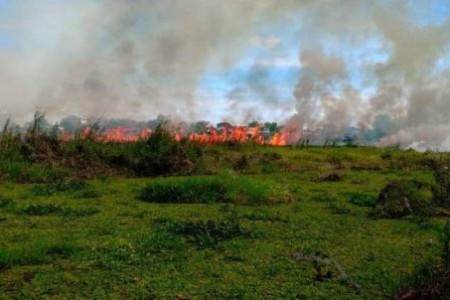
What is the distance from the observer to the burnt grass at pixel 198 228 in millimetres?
5688

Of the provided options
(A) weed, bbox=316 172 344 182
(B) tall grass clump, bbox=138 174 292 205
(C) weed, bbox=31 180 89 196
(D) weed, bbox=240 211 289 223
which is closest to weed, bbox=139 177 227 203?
(B) tall grass clump, bbox=138 174 292 205

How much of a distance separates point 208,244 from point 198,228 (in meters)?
0.56

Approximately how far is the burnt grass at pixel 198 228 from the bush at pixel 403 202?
2cm

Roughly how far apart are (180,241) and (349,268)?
1.84m

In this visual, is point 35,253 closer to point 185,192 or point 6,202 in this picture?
point 6,202

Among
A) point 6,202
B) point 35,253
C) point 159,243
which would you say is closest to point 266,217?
point 159,243

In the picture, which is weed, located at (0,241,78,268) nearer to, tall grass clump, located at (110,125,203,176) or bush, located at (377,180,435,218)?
bush, located at (377,180,435,218)

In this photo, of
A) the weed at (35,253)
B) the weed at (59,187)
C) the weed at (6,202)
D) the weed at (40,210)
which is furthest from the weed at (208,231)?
the weed at (59,187)

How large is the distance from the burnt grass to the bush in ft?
0.07

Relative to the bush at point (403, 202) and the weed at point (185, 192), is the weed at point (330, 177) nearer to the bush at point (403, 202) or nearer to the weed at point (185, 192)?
the bush at point (403, 202)

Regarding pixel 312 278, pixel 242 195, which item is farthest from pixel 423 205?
pixel 312 278

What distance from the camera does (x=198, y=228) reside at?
25.3ft

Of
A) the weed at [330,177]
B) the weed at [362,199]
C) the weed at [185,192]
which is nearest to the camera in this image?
the weed at [185,192]

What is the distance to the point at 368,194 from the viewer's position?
1161 centimetres
